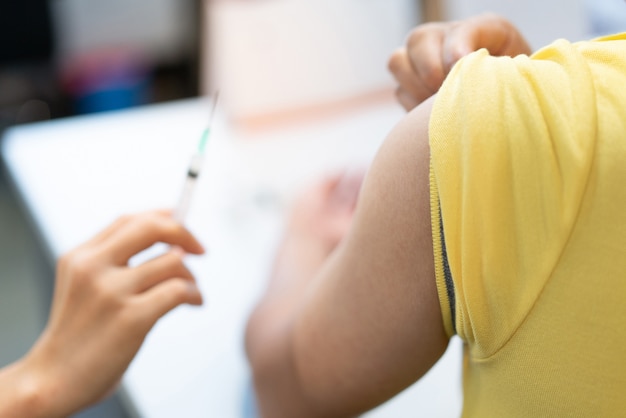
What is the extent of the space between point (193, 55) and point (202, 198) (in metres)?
1.86

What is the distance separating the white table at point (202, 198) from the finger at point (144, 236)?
184 mm

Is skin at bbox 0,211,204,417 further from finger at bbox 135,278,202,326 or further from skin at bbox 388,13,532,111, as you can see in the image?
skin at bbox 388,13,532,111

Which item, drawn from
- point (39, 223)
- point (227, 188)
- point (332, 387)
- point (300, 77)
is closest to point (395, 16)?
point (300, 77)

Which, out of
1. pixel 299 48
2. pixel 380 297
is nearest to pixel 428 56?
pixel 380 297

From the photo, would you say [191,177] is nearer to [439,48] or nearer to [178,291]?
[178,291]

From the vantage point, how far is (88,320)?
2.05 feet

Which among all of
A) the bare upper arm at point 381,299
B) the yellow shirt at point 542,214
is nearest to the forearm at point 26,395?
the bare upper arm at point 381,299

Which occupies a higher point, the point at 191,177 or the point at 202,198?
the point at 191,177

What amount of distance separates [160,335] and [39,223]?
307mm

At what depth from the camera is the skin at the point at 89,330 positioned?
618 mm

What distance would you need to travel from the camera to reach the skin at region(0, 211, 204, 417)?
2.03 ft

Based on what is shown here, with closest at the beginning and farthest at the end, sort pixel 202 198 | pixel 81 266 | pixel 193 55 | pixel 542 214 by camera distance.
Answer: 1. pixel 542 214
2. pixel 81 266
3. pixel 202 198
4. pixel 193 55

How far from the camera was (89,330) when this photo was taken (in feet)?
2.05

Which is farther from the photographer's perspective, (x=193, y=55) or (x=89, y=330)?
(x=193, y=55)
